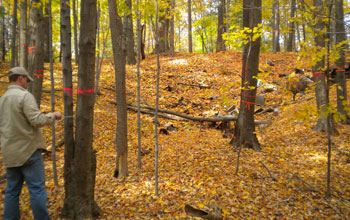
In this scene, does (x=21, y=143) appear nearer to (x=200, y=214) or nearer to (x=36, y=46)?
(x=200, y=214)

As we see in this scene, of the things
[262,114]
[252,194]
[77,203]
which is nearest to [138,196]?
[77,203]

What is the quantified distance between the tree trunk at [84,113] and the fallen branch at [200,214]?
1.43 m

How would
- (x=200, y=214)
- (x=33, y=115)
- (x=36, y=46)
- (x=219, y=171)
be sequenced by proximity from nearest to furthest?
(x=33, y=115), (x=200, y=214), (x=219, y=171), (x=36, y=46)

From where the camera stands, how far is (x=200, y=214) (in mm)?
3232

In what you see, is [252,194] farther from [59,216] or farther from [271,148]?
[59,216]

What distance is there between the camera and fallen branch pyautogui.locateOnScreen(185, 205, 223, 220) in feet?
10.3

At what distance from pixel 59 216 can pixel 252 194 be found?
10.1 feet

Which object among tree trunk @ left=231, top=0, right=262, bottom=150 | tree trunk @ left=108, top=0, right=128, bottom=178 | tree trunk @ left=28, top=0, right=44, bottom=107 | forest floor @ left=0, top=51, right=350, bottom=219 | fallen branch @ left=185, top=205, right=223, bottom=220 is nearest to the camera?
fallen branch @ left=185, top=205, right=223, bottom=220

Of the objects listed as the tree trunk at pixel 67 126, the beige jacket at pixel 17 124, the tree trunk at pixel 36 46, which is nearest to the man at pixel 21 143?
the beige jacket at pixel 17 124

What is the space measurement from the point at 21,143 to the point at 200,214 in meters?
2.59

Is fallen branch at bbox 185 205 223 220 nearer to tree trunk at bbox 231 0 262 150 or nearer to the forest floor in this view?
the forest floor

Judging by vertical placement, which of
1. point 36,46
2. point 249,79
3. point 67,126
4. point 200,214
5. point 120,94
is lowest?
point 200,214

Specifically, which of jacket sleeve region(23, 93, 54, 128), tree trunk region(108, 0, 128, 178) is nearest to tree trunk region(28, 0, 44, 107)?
tree trunk region(108, 0, 128, 178)

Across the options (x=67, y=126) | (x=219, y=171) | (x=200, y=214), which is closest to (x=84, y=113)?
(x=67, y=126)
